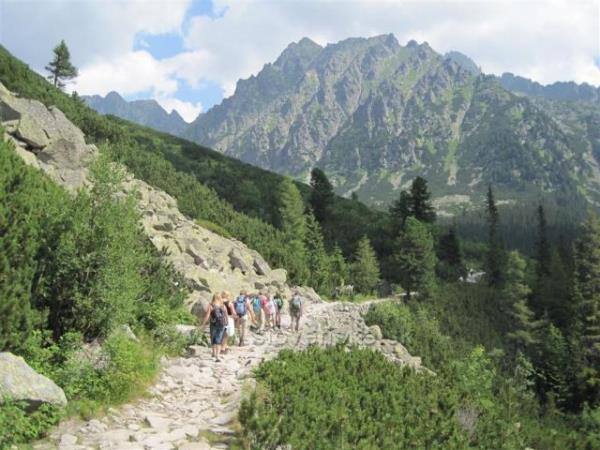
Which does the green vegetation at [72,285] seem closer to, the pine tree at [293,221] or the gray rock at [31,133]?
the gray rock at [31,133]

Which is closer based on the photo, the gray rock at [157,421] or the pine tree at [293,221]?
the gray rock at [157,421]

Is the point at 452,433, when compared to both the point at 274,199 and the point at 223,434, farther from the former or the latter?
the point at 274,199

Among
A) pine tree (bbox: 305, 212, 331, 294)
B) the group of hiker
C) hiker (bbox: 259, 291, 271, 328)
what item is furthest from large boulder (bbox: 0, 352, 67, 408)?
pine tree (bbox: 305, 212, 331, 294)

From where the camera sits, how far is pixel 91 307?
41.2ft

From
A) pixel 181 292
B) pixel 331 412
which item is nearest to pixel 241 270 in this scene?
pixel 181 292

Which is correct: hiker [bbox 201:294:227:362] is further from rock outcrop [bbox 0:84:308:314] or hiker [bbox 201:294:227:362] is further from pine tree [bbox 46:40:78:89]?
pine tree [bbox 46:40:78:89]

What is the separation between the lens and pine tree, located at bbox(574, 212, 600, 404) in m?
41.4

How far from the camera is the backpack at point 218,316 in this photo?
53.3ft

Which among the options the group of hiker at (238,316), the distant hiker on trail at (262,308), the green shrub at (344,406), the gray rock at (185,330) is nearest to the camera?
the green shrub at (344,406)

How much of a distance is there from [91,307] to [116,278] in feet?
2.91

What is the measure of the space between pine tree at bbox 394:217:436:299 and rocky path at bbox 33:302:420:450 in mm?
41360

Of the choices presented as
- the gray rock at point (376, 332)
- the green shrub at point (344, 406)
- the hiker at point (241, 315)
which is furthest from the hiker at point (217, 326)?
the gray rock at point (376, 332)

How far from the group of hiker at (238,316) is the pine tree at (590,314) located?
29.0 meters

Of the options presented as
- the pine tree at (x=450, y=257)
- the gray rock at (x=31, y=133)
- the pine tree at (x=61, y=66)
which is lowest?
the pine tree at (x=450, y=257)
